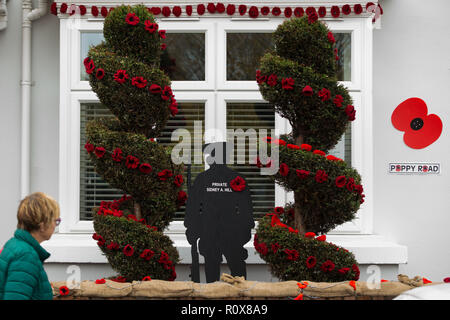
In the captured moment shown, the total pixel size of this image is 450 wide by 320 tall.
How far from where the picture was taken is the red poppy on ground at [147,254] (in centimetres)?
405

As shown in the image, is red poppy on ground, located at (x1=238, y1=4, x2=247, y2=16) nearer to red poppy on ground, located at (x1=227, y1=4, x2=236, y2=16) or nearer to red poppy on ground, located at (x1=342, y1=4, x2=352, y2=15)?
red poppy on ground, located at (x1=227, y1=4, x2=236, y2=16)

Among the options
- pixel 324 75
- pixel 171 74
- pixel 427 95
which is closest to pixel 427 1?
pixel 427 95

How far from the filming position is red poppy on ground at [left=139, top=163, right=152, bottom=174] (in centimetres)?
414

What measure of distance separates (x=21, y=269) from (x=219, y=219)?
6.45 feet

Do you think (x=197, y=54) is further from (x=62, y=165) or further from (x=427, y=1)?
(x=427, y=1)

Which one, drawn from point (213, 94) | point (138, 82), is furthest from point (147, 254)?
point (213, 94)

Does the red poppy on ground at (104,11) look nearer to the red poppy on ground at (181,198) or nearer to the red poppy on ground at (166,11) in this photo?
the red poppy on ground at (166,11)

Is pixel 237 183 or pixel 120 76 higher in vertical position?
pixel 120 76

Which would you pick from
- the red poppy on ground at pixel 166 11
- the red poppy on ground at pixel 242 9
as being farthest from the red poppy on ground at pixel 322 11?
the red poppy on ground at pixel 166 11

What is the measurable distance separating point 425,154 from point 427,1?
1.69 m

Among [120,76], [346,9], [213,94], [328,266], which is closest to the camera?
[328,266]

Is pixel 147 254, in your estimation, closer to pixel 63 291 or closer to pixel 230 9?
pixel 63 291

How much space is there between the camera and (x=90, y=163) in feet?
18.2

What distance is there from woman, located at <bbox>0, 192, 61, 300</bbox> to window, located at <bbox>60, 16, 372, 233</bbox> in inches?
113
